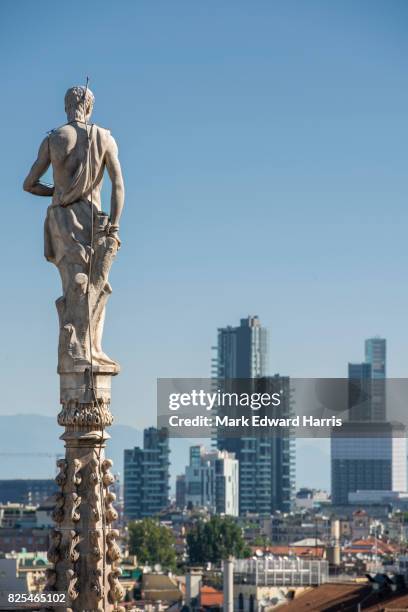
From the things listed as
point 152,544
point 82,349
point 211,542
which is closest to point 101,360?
point 82,349

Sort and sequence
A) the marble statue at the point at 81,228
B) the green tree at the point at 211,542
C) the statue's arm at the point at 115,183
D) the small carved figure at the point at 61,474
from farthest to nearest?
the green tree at the point at 211,542
the statue's arm at the point at 115,183
the marble statue at the point at 81,228
the small carved figure at the point at 61,474

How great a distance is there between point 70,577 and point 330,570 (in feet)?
326

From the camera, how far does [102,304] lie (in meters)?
8.86

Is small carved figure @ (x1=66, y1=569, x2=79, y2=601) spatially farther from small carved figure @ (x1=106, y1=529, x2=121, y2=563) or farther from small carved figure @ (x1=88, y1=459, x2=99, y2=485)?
small carved figure @ (x1=88, y1=459, x2=99, y2=485)

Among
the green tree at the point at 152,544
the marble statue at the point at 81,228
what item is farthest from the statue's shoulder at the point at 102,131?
the green tree at the point at 152,544

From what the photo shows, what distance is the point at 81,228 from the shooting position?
29.2ft

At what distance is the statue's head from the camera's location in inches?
358

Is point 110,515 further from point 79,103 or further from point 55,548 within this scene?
point 79,103

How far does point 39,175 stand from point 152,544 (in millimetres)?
154647

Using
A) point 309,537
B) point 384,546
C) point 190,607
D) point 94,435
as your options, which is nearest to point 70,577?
point 94,435

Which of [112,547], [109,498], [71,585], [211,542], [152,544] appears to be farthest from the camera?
[211,542]

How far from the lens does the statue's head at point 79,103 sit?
29.8 feet

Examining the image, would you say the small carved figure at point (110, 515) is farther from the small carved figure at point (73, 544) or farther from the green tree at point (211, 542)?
the green tree at point (211, 542)

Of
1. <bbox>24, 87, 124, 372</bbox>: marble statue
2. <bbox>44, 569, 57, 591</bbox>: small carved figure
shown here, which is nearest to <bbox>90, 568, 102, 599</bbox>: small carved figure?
<bbox>44, 569, 57, 591</bbox>: small carved figure
